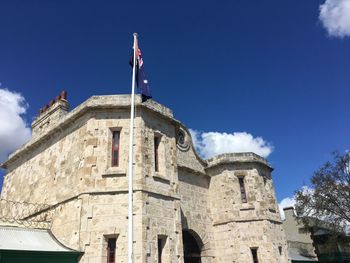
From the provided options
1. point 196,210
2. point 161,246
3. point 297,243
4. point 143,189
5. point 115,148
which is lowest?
point 161,246

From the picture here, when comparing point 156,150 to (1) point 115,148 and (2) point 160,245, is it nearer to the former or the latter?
(1) point 115,148

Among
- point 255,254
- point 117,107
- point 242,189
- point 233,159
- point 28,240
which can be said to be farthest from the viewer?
point 233,159

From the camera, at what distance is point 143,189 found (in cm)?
1344

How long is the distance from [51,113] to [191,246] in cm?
1175

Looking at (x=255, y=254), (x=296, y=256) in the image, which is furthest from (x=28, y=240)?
(x=296, y=256)

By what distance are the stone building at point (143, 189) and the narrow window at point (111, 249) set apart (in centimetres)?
4

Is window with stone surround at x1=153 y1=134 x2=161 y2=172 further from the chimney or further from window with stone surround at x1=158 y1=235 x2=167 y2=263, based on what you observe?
the chimney

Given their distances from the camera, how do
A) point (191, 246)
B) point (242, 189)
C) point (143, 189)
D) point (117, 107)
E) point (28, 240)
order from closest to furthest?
1. point (28, 240)
2. point (143, 189)
3. point (117, 107)
4. point (191, 246)
5. point (242, 189)

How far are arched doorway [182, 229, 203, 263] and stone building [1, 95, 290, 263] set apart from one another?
0.05 m

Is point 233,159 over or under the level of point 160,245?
over

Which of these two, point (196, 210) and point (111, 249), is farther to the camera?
point (196, 210)

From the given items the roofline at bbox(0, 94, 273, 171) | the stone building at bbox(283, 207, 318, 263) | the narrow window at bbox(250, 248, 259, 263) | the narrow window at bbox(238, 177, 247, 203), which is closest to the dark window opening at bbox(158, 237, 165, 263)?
the roofline at bbox(0, 94, 273, 171)

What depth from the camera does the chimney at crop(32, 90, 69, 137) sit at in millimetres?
19734

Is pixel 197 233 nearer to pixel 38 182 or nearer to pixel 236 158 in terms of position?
pixel 236 158
